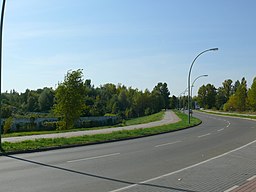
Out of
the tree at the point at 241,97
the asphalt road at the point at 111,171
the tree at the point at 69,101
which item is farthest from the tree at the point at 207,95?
the asphalt road at the point at 111,171

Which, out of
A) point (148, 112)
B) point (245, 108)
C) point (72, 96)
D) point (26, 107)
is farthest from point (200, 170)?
point (148, 112)

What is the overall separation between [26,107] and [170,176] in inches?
4006

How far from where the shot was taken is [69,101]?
4050 cm

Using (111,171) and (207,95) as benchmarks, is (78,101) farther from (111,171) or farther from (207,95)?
(207,95)

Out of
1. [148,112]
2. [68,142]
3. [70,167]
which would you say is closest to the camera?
[70,167]

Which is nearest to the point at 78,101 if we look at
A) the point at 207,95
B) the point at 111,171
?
the point at 111,171

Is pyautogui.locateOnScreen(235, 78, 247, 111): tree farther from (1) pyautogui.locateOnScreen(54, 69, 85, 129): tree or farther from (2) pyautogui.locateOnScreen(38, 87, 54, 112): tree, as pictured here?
(1) pyautogui.locateOnScreen(54, 69, 85, 129): tree

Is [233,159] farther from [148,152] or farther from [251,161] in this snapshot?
[148,152]

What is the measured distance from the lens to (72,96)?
133 feet

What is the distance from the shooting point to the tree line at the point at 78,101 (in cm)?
4072

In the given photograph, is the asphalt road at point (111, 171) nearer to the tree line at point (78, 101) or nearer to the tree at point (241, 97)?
the tree line at point (78, 101)

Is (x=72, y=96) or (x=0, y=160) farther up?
(x=72, y=96)

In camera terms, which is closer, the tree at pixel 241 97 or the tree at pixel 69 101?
the tree at pixel 69 101

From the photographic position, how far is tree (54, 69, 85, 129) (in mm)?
40500
